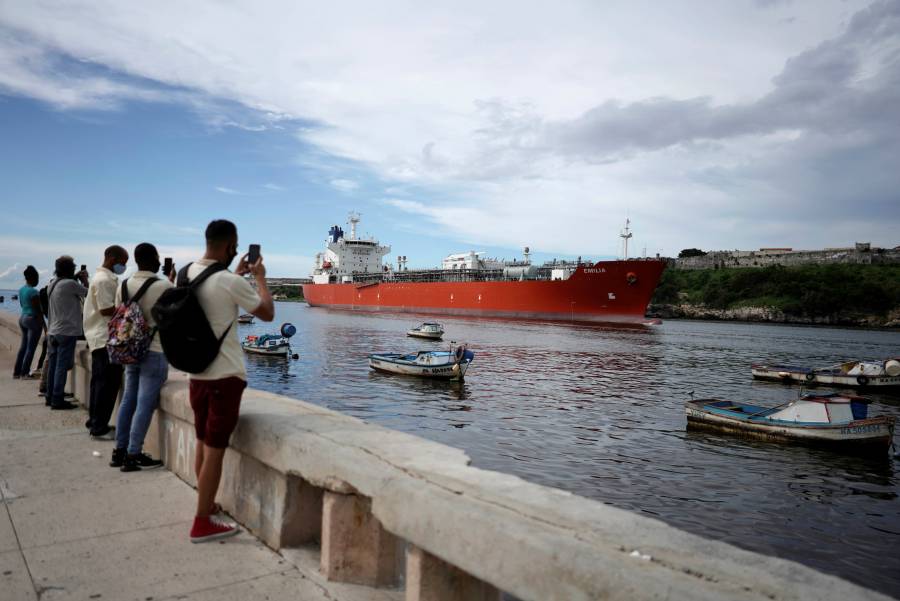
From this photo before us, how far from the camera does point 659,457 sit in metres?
10.5

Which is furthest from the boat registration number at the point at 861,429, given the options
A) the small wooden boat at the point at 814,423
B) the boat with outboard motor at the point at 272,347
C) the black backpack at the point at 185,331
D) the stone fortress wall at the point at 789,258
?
the stone fortress wall at the point at 789,258

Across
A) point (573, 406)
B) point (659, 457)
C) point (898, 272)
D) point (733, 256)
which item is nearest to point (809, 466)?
point (659, 457)

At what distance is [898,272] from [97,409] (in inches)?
3434

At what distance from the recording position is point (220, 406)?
9.30 ft

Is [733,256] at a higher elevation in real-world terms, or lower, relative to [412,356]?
higher

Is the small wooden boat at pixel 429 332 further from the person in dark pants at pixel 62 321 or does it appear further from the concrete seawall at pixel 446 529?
the concrete seawall at pixel 446 529

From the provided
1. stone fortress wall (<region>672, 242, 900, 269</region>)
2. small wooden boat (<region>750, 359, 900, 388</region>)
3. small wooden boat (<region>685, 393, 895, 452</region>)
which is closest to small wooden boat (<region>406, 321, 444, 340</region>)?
small wooden boat (<region>750, 359, 900, 388</region>)

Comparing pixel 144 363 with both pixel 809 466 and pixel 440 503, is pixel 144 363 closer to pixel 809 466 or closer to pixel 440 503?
pixel 440 503

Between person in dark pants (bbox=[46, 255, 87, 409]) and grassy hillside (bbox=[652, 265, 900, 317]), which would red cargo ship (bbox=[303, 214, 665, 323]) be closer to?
grassy hillside (bbox=[652, 265, 900, 317])

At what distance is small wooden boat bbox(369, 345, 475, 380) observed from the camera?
59.1 ft

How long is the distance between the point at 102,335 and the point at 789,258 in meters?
102

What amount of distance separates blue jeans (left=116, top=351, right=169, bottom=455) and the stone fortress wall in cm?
9600

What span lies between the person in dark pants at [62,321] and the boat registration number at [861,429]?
41.5ft

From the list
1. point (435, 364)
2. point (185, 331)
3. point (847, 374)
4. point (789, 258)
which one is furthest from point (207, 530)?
point (789, 258)
